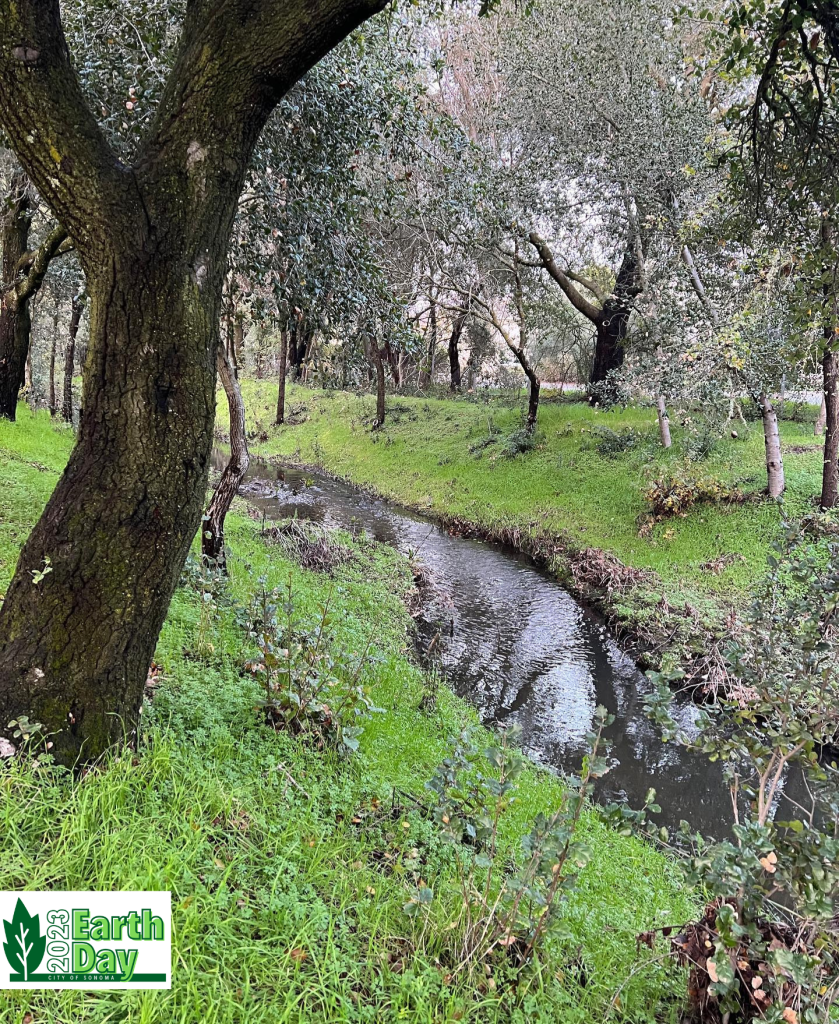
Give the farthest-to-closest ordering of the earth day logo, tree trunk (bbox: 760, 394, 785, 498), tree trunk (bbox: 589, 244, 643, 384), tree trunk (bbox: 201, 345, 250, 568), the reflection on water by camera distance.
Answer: tree trunk (bbox: 589, 244, 643, 384)
tree trunk (bbox: 760, 394, 785, 498)
tree trunk (bbox: 201, 345, 250, 568)
the reflection on water
the earth day logo

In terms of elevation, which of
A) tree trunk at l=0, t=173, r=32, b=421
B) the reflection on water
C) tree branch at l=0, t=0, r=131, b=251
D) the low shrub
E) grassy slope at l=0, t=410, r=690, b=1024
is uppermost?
tree trunk at l=0, t=173, r=32, b=421

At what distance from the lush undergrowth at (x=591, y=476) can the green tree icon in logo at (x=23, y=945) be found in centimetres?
574

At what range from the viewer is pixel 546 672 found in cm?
809

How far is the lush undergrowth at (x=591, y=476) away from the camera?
10.4 m

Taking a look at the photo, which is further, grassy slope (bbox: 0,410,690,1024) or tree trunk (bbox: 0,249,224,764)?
tree trunk (bbox: 0,249,224,764)

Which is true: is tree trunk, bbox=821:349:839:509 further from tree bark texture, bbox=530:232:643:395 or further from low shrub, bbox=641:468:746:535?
tree bark texture, bbox=530:232:643:395

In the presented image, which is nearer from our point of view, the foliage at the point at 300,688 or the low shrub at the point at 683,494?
the foliage at the point at 300,688

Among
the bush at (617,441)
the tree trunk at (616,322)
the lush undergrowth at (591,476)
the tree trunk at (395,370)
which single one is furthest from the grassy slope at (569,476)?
the tree trunk at (395,370)

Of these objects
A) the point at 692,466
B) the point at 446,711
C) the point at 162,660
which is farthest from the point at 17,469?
the point at 692,466

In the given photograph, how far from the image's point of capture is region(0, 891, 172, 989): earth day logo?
6.41 ft

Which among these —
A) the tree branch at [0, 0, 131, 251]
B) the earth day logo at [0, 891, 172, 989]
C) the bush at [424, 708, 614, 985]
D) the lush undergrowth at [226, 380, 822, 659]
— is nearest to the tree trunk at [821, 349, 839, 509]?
the lush undergrowth at [226, 380, 822, 659]

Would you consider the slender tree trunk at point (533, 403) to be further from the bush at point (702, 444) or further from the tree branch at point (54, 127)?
the tree branch at point (54, 127)

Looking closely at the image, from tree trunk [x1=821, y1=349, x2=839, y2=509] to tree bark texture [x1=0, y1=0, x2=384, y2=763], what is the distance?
10162mm

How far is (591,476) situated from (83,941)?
14.0m
